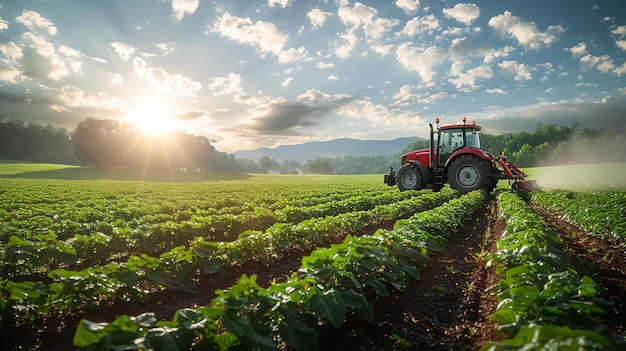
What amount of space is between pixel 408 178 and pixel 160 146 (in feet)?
261

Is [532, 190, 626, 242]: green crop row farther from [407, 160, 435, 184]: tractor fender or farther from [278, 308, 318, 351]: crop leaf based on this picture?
[278, 308, 318, 351]: crop leaf

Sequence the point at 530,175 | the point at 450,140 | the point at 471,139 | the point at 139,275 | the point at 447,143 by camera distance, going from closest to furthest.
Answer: the point at 139,275 < the point at 471,139 < the point at 450,140 < the point at 447,143 < the point at 530,175

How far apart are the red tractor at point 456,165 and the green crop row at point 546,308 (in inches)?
453

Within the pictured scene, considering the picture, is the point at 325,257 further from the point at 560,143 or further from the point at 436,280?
the point at 560,143

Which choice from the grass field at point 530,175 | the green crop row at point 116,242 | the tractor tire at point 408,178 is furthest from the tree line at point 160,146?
the green crop row at point 116,242

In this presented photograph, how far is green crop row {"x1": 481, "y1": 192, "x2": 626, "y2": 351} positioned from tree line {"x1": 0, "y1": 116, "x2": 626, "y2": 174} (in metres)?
59.2

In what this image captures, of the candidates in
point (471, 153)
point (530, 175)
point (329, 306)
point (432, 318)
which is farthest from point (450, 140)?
point (530, 175)

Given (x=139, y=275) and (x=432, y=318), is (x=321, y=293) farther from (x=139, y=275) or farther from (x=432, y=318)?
(x=139, y=275)

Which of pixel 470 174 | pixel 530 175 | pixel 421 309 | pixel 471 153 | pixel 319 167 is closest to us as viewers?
pixel 421 309

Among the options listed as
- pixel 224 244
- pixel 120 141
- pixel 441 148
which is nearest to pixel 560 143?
pixel 441 148

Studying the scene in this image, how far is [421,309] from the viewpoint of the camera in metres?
4.79

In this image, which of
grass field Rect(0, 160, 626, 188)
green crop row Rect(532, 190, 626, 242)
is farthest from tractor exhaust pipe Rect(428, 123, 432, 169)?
grass field Rect(0, 160, 626, 188)

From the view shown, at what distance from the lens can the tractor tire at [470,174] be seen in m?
16.0

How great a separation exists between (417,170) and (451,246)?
10.2 m
